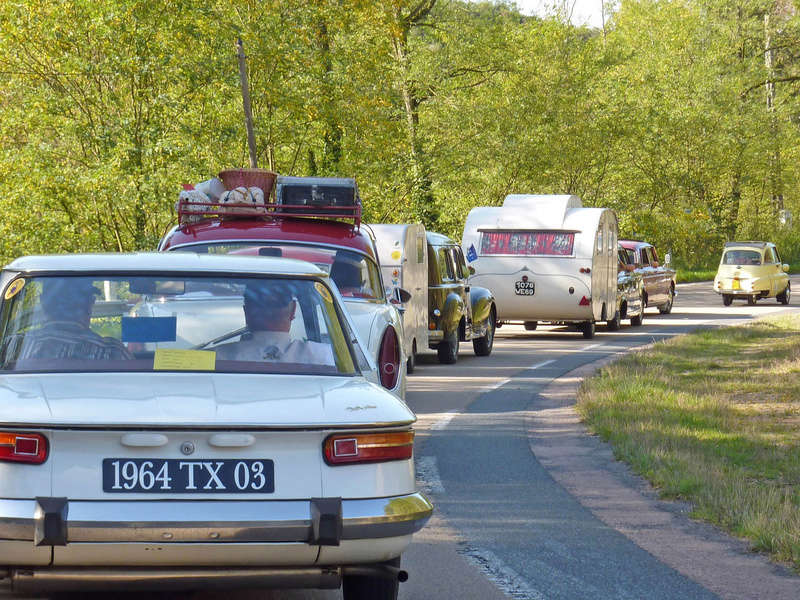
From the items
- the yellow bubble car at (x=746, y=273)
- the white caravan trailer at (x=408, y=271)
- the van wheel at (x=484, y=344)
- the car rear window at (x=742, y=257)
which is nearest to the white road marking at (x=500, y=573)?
the white caravan trailer at (x=408, y=271)

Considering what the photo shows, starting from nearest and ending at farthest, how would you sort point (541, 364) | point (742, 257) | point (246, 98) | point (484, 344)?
point (541, 364) → point (484, 344) → point (246, 98) → point (742, 257)

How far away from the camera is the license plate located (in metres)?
4.24

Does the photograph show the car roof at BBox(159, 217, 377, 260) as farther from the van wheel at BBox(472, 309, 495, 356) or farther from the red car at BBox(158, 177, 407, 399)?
the van wheel at BBox(472, 309, 495, 356)

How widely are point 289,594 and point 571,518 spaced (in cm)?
245

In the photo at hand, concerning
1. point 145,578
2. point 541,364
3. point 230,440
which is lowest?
point 541,364

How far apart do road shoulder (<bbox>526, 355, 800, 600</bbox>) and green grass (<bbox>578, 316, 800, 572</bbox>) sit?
138 millimetres

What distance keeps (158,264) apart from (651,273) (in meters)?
27.1

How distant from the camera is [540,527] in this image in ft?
24.0

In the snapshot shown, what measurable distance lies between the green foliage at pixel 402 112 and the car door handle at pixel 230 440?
1906cm

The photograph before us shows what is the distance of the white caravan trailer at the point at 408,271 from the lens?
16359mm

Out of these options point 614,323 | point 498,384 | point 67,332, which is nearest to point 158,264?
point 67,332

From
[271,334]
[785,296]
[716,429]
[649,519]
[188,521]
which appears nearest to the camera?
[188,521]

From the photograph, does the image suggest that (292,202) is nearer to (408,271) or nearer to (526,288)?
(408,271)

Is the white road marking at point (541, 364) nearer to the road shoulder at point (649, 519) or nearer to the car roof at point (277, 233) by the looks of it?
the road shoulder at point (649, 519)
